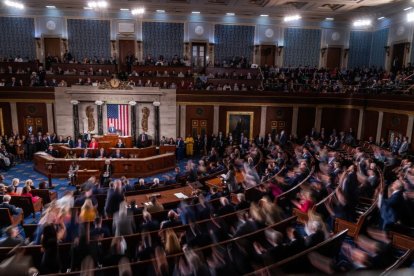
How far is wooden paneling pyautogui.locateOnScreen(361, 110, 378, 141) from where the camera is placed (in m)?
16.5

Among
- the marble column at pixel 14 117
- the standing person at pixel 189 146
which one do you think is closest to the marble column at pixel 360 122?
the standing person at pixel 189 146

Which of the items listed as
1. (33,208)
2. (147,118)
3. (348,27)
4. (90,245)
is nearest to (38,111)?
(147,118)

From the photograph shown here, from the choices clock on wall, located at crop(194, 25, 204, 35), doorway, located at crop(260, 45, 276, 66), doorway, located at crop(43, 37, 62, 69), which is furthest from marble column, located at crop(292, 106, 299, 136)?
doorway, located at crop(43, 37, 62, 69)

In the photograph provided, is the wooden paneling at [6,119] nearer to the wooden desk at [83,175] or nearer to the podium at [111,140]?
the podium at [111,140]

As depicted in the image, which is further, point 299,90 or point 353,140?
point 299,90

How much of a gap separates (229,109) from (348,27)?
40.9 feet

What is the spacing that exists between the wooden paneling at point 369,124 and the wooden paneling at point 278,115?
4124mm

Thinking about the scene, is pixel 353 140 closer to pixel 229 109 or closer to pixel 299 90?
pixel 299 90

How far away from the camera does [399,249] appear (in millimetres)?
6324

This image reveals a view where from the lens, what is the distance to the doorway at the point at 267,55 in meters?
23.2

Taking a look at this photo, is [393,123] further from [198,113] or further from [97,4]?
[97,4]

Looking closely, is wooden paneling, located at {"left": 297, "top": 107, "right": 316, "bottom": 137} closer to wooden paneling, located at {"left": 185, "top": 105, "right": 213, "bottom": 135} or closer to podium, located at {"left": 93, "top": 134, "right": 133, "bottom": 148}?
wooden paneling, located at {"left": 185, "top": 105, "right": 213, "bottom": 135}

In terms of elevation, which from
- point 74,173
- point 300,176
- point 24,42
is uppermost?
point 24,42

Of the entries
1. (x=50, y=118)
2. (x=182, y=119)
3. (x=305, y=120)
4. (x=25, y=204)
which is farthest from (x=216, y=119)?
(x=25, y=204)
